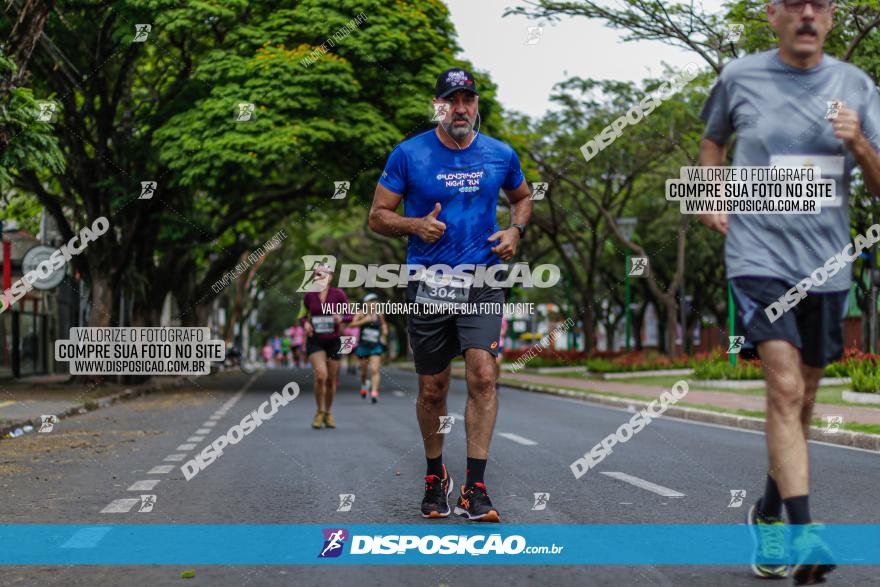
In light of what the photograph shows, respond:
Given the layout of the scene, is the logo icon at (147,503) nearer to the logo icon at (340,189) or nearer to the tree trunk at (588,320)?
the logo icon at (340,189)

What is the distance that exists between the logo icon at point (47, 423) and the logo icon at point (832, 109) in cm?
1152

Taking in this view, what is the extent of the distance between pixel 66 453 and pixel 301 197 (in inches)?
719

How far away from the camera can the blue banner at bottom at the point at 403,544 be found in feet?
17.1

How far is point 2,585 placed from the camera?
189 inches

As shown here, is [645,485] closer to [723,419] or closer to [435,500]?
[435,500]

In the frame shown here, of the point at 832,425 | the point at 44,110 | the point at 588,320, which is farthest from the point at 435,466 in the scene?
the point at 588,320

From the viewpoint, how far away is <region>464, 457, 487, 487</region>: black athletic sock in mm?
5906

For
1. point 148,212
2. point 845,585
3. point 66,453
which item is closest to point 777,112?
point 845,585

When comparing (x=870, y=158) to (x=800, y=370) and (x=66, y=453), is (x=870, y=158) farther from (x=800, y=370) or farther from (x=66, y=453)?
(x=66, y=453)

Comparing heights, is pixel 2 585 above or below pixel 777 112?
below

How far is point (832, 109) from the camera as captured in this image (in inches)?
165

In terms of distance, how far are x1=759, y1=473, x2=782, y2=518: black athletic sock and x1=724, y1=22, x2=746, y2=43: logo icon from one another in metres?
15.2

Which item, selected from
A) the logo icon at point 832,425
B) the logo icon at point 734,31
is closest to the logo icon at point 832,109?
the logo icon at point 832,425

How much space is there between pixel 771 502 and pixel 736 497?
111 inches
